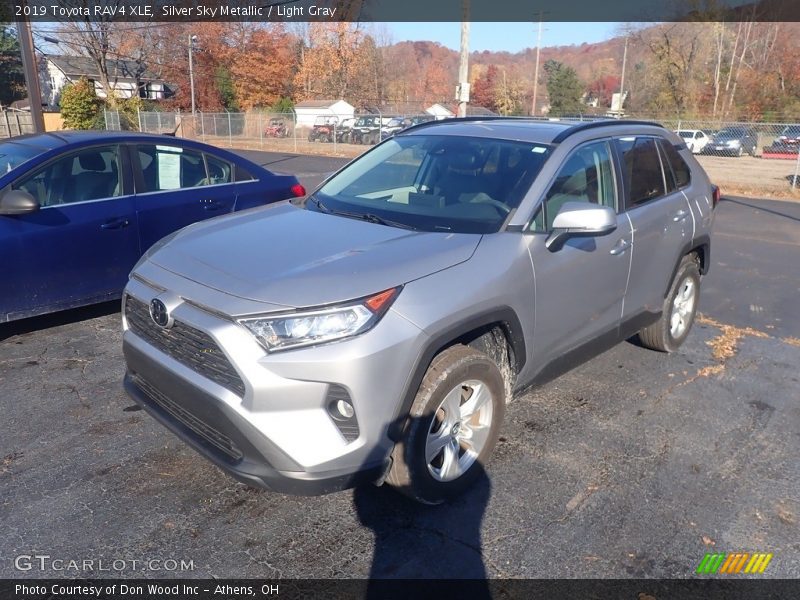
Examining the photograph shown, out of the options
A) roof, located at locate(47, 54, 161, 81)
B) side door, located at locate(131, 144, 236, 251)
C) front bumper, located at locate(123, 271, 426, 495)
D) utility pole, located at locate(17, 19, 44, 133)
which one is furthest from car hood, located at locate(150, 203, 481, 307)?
roof, located at locate(47, 54, 161, 81)

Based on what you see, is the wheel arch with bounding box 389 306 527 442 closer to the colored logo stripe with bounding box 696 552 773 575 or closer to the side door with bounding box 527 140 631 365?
the side door with bounding box 527 140 631 365

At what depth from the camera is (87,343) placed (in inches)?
199

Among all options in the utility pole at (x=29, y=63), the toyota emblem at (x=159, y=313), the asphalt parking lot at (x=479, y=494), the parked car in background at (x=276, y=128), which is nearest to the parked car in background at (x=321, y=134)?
the parked car in background at (x=276, y=128)

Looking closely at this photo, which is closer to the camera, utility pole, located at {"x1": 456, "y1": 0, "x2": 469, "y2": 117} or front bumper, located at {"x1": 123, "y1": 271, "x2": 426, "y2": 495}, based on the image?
front bumper, located at {"x1": 123, "y1": 271, "x2": 426, "y2": 495}

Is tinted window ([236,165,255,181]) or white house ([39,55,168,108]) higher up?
white house ([39,55,168,108])

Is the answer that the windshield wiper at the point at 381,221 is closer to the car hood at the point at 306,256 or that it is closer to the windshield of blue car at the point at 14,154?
the car hood at the point at 306,256

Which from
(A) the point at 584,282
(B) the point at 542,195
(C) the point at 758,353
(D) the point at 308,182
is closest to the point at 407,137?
(B) the point at 542,195

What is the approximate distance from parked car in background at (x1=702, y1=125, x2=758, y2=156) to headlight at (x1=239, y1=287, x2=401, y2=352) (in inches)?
1272

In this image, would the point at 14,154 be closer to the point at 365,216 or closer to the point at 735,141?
the point at 365,216

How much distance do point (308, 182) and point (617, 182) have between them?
567 inches

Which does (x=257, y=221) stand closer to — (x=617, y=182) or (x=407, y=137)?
(x=407, y=137)

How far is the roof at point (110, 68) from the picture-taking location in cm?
5083

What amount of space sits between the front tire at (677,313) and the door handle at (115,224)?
4.18 metres

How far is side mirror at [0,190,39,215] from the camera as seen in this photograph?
4402 mm
